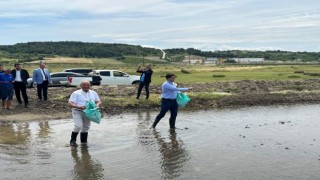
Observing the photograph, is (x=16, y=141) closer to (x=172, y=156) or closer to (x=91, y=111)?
(x=91, y=111)

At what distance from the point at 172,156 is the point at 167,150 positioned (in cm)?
70

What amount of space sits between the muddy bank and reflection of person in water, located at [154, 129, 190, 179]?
6.40 m

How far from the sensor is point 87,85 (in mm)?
10844

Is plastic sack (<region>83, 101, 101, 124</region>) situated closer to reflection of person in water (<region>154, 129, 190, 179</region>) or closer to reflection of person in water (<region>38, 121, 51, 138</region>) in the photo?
reflection of person in water (<region>154, 129, 190, 179</region>)

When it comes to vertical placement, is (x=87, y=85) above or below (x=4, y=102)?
above

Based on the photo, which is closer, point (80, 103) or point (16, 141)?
point (80, 103)

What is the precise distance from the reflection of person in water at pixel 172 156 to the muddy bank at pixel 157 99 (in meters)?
6.40

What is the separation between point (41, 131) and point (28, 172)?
5.22 metres

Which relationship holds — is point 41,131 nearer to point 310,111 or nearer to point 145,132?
point 145,132

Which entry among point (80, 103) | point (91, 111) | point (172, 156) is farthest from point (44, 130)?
point (172, 156)

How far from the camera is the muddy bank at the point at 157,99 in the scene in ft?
57.1

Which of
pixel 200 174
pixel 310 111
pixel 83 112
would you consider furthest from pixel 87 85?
pixel 310 111

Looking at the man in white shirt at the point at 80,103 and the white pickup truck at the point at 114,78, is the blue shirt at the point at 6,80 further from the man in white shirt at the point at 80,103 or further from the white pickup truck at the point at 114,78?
the white pickup truck at the point at 114,78

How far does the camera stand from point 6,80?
55.8 feet
